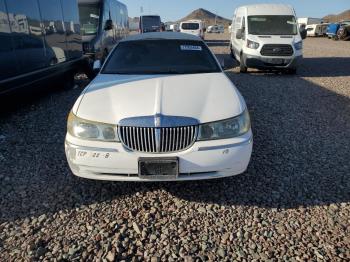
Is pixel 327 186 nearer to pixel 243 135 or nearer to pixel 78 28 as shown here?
pixel 243 135

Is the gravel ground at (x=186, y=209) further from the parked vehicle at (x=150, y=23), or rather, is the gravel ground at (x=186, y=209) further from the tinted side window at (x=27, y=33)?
the parked vehicle at (x=150, y=23)

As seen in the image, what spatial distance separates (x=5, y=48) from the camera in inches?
204

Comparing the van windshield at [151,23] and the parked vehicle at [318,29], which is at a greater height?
the van windshield at [151,23]

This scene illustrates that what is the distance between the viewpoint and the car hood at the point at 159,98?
3160mm

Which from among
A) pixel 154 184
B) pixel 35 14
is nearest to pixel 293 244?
pixel 154 184

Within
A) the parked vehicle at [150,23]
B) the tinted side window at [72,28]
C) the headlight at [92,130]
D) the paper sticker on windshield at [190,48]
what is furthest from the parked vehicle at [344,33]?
the headlight at [92,130]

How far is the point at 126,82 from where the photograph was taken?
3.98 m

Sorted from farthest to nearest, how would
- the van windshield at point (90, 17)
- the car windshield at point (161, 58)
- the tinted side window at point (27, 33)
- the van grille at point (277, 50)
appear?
1. the van windshield at point (90, 17)
2. the van grille at point (277, 50)
3. the tinted side window at point (27, 33)
4. the car windshield at point (161, 58)

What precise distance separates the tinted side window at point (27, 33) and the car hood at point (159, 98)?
242cm

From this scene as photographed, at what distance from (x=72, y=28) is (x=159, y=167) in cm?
681

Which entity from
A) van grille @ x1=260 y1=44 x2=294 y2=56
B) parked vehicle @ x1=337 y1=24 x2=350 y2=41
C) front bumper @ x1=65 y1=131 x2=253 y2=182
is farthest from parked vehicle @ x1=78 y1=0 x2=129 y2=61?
parked vehicle @ x1=337 y1=24 x2=350 y2=41

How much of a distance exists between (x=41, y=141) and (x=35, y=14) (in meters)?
2.90

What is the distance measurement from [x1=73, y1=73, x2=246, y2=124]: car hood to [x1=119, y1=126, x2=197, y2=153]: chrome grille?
0.49 feet

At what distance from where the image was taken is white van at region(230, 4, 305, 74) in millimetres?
10672
